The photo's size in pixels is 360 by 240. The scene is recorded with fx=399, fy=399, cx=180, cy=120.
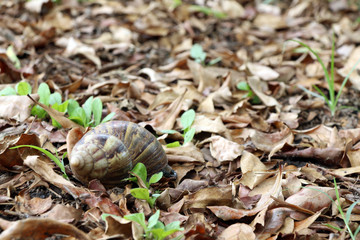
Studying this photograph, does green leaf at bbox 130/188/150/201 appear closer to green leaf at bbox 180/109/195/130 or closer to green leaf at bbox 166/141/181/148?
green leaf at bbox 166/141/181/148

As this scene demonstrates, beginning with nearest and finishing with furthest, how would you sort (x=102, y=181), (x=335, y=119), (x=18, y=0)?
(x=102, y=181) < (x=335, y=119) < (x=18, y=0)

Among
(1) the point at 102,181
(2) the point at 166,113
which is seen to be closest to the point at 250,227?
(1) the point at 102,181

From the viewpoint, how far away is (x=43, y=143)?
2.57 metres

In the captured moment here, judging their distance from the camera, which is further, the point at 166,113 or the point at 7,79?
the point at 7,79

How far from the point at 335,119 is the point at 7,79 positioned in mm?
2827

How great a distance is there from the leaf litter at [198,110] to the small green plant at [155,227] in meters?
0.04

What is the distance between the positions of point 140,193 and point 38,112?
3.83 feet

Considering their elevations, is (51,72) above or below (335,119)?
above

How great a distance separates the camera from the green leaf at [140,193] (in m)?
2.09

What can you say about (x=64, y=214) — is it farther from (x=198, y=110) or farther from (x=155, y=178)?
(x=198, y=110)

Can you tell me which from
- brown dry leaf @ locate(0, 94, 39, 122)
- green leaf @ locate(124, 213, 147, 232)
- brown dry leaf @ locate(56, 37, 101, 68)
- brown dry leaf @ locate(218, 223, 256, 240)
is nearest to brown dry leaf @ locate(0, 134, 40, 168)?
brown dry leaf @ locate(0, 94, 39, 122)

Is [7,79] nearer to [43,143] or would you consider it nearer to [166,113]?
[43,143]

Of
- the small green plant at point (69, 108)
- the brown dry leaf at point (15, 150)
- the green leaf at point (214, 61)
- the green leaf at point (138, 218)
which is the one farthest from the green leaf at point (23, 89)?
the green leaf at point (214, 61)

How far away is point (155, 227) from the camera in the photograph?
197 cm
